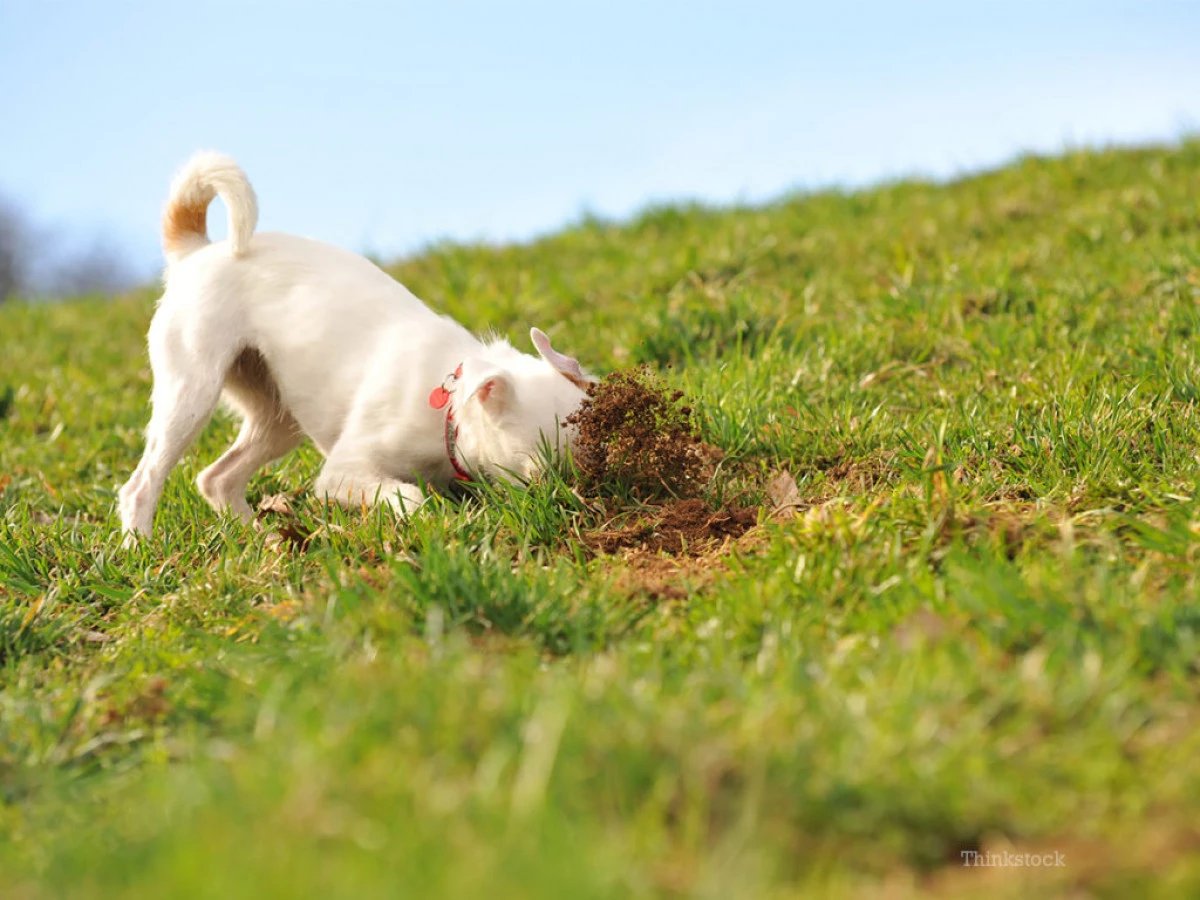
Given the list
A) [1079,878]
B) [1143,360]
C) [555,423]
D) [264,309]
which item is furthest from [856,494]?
[264,309]

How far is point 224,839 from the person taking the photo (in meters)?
1.59

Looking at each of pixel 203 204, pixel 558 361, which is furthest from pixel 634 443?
pixel 203 204

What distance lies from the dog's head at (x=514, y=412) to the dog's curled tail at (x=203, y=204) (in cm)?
112

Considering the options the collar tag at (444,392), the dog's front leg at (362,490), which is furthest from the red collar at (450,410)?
the dog's front leg at (362,490)

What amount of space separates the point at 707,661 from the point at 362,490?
1839mm

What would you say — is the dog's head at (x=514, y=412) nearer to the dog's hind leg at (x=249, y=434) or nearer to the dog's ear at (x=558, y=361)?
the dog's ear at (x=558, y=361)

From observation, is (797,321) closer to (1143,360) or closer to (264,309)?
(1143,360)

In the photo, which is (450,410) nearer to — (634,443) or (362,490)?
(362,490)

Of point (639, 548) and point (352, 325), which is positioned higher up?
point (352, 325)

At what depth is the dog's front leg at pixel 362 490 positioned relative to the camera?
3736 mm

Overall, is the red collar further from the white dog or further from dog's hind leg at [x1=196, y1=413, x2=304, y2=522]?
dog's hind leg at [x1=196, y1=413, x2=304, y2=522]

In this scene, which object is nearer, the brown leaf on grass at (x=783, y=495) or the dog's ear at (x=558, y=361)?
the brown leaf on grass at (x=783, y=495)

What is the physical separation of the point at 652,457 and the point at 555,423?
34 cm

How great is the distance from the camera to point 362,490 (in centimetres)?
385
